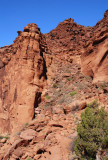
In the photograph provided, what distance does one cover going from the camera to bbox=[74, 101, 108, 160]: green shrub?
17.8 ft

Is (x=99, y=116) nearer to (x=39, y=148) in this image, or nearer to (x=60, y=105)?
(x=39, y=148)

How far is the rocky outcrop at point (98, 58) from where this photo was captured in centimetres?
1195

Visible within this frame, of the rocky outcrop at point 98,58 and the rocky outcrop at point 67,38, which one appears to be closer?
the rocky outcrop at point 98,58

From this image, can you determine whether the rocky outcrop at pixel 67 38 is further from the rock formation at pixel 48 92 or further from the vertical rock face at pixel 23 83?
the vertical rock face at pixel 23 83

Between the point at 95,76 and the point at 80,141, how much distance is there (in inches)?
313

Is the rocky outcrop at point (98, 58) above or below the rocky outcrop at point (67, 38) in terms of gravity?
below

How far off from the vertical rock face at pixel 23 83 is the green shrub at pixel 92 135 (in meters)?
6.37

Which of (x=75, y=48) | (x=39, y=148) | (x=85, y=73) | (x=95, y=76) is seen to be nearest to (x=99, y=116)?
(x=39, y=148)

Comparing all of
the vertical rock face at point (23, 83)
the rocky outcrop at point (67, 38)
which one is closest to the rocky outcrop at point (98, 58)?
the rocky outcrop at point (67, 38)

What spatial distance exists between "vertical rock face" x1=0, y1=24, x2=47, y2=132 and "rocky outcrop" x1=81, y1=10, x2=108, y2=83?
5.19 meters

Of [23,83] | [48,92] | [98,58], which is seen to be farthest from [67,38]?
[23,83]

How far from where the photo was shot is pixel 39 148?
283 inches

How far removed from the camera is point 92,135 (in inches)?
223

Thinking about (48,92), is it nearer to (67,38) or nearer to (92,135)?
(92,135)
